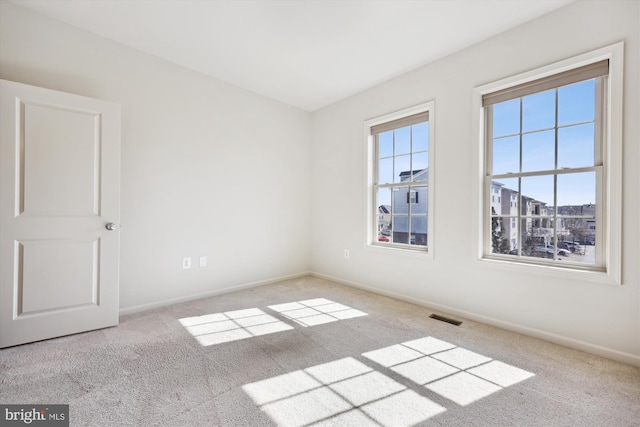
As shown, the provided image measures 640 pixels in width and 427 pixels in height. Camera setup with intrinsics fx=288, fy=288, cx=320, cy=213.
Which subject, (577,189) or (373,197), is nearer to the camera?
(577,189)

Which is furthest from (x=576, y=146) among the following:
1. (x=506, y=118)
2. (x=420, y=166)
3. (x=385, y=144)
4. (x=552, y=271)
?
(x=385, y=144)

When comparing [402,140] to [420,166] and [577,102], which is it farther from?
[577,102]

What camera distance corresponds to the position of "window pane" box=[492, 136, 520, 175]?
2.68 m

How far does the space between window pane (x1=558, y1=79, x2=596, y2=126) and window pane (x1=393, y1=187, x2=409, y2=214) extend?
1604 millimetres

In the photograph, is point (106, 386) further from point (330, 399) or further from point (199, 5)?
point (199, 5)

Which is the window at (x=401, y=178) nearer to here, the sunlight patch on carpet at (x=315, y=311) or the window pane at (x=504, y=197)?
the window pane at (x=504, y=197)

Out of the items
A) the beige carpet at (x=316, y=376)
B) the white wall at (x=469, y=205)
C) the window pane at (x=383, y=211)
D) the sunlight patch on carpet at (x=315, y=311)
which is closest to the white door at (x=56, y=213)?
the beige carpet at (x=316, y=376)

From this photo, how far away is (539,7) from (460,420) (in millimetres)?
3018

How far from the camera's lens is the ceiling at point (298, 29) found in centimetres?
238

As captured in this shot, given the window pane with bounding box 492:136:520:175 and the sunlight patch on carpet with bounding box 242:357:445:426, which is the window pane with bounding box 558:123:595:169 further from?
the sunlight patch on carpet with bounding box 242:357:445:426

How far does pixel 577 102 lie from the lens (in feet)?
7.72

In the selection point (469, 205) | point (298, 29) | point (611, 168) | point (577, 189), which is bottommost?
point (469, 205)

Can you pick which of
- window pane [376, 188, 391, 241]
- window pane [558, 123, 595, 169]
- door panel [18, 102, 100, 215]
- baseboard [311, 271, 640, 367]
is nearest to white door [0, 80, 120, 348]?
door panel [18, 102, 100, 215]

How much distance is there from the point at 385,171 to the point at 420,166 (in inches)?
20.9
